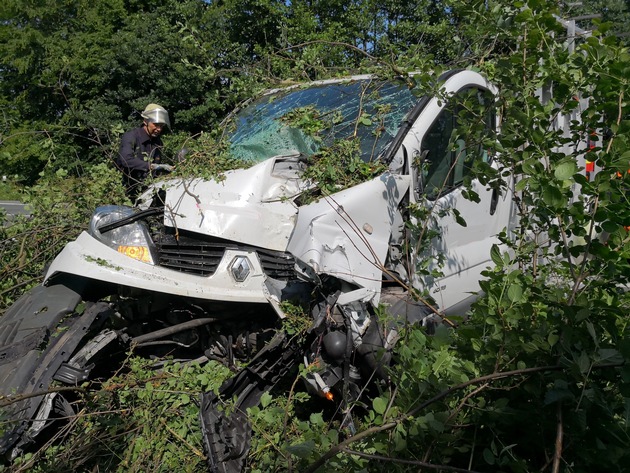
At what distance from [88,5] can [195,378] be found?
2087 centimetres

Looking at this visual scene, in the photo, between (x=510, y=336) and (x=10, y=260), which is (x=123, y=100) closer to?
(x=10, y=260)

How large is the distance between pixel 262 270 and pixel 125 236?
92cm

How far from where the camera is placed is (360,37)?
12758 mm

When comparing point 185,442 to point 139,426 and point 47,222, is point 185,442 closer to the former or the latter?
point 139,426

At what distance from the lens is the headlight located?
3.75 m

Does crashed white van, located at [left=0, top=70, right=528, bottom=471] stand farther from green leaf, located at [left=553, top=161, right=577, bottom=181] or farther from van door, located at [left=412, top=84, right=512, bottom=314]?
green leaf, located at [left=553, top=161, right=577, bottom=181]

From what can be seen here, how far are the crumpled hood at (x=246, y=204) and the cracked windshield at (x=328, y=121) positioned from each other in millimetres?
354

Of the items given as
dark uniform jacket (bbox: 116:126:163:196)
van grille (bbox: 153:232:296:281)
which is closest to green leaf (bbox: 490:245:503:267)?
van grille (bbox: 153:232:296:281)

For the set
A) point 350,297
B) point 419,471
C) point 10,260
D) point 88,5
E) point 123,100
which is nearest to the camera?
point 419,471

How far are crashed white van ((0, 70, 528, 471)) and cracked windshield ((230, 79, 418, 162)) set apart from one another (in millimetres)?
16

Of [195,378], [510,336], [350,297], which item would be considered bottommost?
[195,378]

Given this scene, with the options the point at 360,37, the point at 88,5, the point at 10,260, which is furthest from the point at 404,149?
the point at 88,5

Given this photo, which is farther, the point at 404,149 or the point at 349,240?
the point at 404,149

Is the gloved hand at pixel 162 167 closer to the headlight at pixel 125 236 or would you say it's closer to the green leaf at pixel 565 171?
the headlight at pixel 125 236
